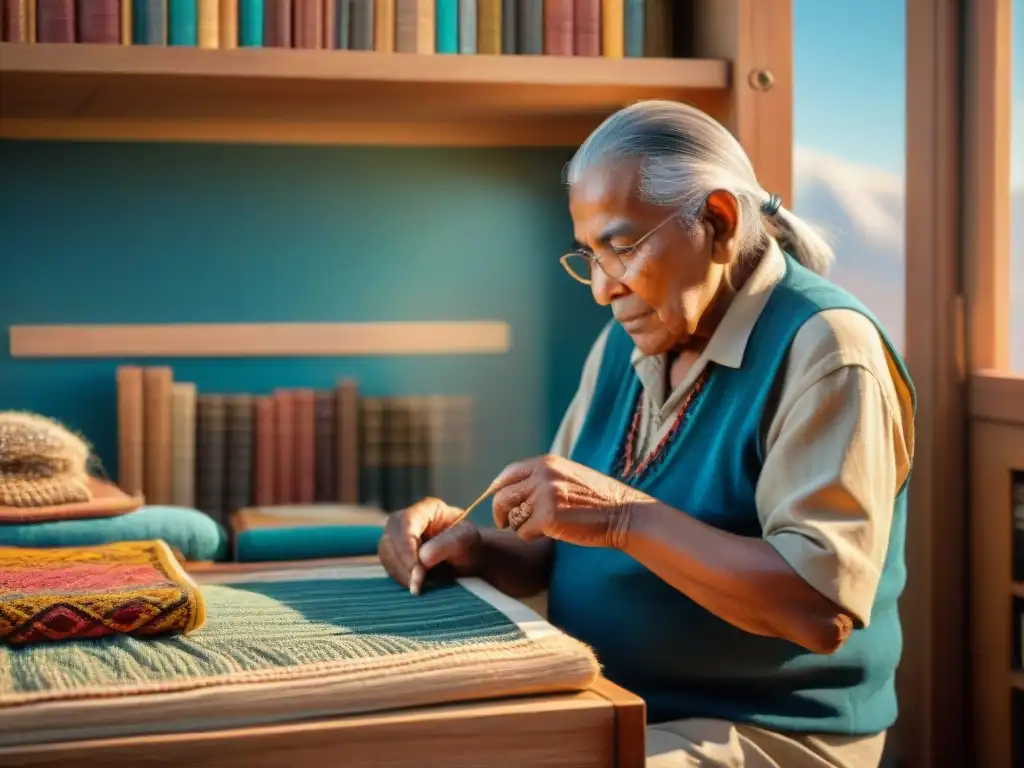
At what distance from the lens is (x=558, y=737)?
1065 millimetres

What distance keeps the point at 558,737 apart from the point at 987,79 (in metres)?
1.31

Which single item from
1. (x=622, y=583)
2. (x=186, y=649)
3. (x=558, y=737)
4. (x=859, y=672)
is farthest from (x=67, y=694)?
(x=859, y=672)

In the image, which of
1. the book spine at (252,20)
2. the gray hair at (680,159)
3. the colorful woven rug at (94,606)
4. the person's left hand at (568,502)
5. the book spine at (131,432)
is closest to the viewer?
the colorful woven rug at (94,606)

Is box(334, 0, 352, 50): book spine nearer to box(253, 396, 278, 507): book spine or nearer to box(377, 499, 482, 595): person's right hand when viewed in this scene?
box(253, 396, 278, 507): book spine

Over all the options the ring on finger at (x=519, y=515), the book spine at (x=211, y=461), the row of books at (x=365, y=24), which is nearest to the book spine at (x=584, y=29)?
the row of books at (x=365, y=24)

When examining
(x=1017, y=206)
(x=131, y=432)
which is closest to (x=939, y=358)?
(x=1017, y=206)

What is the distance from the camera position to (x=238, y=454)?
2.32 meters

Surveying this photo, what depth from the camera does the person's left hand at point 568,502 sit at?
50.0 inches

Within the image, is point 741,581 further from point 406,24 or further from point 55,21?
point 55,21

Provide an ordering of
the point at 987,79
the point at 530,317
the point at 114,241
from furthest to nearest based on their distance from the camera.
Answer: the point at 530,317 → the point at 114,241 → the point at 987,79

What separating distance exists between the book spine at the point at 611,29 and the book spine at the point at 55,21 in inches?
33.5

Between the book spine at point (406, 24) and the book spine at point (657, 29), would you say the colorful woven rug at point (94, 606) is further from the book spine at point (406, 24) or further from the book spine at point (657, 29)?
the book spine at point (657, 29)

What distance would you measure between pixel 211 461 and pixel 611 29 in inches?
41.2

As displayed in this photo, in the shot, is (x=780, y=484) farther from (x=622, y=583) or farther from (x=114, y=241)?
(x=114, y=241)
